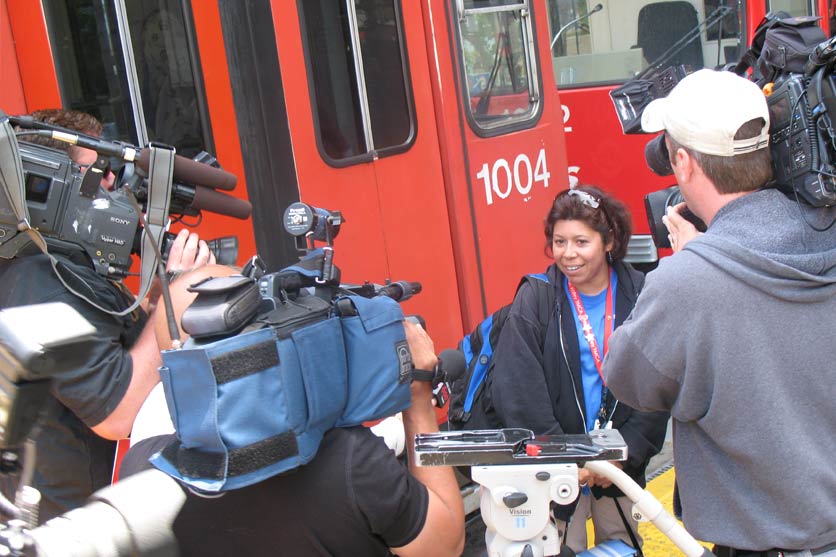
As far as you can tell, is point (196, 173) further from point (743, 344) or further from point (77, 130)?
point (743, 344)

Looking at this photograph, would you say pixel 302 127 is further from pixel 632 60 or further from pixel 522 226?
pixel 632 60

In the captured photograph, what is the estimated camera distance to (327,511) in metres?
1.80

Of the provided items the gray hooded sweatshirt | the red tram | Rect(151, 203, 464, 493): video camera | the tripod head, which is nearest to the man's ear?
the gray hooded sweatshirt

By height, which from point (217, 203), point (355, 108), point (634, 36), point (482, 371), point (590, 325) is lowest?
point (482, 371)

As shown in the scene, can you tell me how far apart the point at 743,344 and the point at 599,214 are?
137cm

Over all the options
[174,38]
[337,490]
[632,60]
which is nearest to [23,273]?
[337,490]

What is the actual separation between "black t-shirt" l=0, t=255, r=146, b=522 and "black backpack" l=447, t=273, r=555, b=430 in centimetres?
123

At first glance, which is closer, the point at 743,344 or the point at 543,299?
the point at 743,344

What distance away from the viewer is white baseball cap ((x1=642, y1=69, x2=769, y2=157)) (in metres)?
1.99

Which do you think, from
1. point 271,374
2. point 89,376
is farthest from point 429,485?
point 89,376

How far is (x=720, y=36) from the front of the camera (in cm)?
607

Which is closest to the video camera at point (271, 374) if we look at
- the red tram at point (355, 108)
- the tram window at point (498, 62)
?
→ the red tram at point (355, 108)

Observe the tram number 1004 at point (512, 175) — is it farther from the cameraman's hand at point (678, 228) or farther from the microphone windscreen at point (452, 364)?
the microphone windscreen at point (452, 364)

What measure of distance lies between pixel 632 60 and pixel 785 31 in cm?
430
